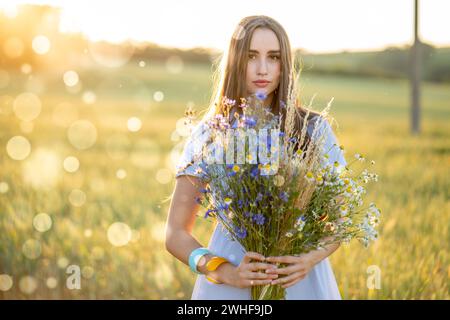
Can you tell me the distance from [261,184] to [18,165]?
764cm

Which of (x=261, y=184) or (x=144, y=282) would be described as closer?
(x=261, y=184)

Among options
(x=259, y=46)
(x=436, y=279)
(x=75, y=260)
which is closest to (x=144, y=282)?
(x=75, y=260)

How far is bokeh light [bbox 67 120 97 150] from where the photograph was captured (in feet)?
44.2

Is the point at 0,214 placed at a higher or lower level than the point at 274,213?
lower

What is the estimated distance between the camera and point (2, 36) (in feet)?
120

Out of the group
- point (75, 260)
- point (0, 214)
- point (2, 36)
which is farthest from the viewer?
point (2, 36)

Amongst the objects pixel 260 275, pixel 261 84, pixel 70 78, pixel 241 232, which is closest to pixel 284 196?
pixel 241 232

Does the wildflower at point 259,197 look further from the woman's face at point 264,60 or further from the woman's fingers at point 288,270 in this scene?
the woman's face at point 264,60

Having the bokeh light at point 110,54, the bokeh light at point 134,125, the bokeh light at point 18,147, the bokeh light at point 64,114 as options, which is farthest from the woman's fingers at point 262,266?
the bokeh light at point 110,54

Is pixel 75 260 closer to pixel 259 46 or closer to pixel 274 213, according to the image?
pixel 259 46

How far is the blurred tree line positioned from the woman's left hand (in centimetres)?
3200

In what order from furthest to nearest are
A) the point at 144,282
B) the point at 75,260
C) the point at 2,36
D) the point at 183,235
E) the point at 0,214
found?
the point at 2,36 → the point at 0,214 → the point at 75,260 → the point at 144,282 → the point at 183,235

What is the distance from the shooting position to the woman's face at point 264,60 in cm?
282

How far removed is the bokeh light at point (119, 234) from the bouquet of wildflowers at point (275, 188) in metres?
3.33
